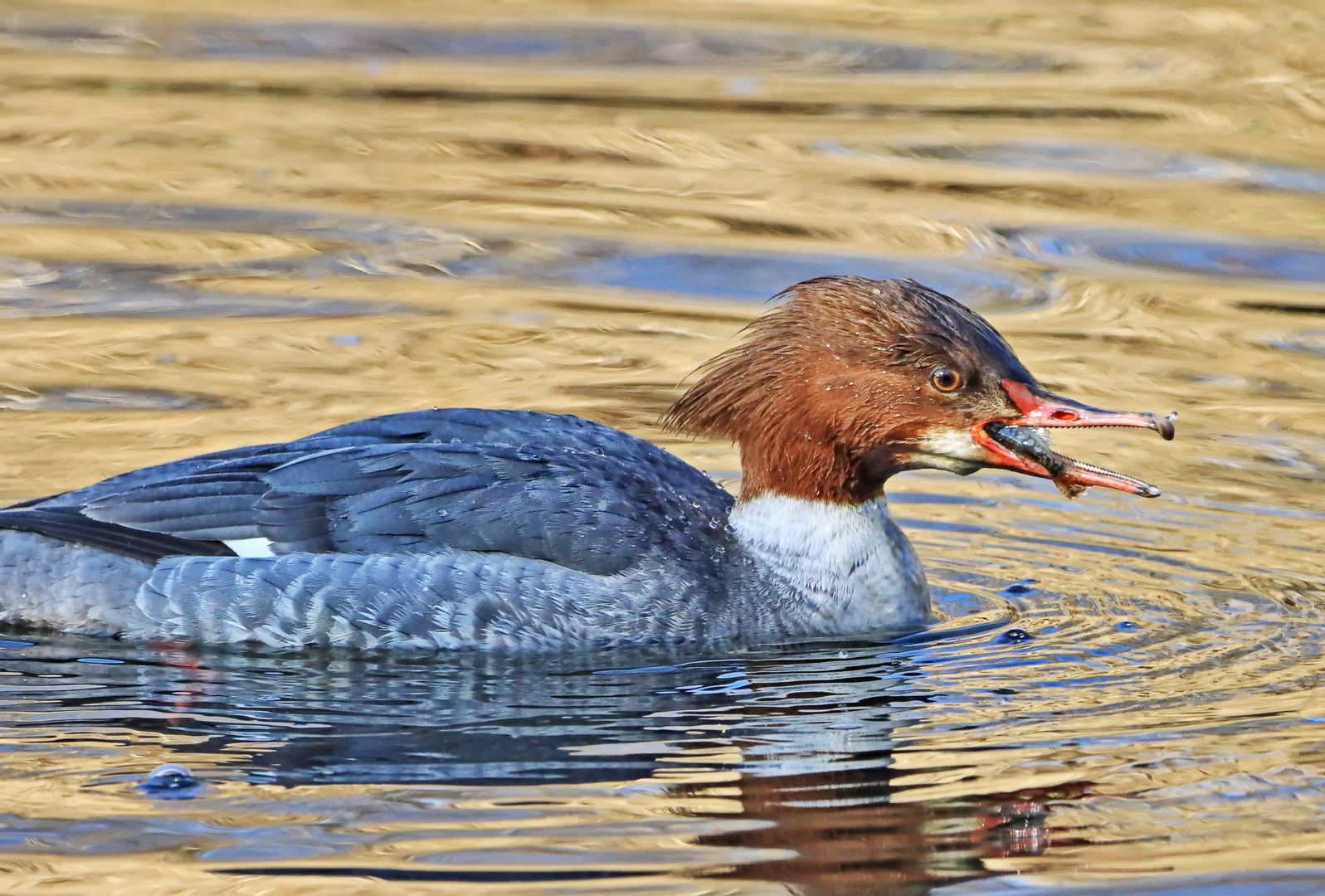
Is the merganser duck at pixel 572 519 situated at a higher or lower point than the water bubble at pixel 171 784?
higher

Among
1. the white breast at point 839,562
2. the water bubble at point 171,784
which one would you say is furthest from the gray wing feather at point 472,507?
the water bubble at point 171,784

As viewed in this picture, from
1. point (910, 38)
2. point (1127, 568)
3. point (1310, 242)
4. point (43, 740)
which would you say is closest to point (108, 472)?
point (43, 740)

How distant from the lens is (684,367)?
10.2 meters

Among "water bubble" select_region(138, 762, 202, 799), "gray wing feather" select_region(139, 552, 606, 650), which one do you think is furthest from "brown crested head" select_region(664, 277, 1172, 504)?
"water bubble" select_region(138, 762, 202, 799)

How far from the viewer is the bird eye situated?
7145 mm

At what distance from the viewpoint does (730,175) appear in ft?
43.0

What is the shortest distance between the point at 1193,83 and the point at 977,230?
139 inches

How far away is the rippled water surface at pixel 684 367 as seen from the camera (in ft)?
18.5

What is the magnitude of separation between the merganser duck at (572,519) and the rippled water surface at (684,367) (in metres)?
0.16

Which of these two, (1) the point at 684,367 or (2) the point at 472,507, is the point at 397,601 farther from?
(1) the point at 684,367

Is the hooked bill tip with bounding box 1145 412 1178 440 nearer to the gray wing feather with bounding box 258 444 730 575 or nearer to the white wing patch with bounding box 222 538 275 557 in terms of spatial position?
the gray wing feather with bounding box 258 444 730 575

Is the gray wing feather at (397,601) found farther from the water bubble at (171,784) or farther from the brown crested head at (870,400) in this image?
the water bubble at (171,784)

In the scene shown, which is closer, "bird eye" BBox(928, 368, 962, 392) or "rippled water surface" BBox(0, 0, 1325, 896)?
"rippled water surface" BBox(0, 0, 1325, 896)

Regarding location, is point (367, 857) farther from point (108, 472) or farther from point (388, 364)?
point (388, 364)
